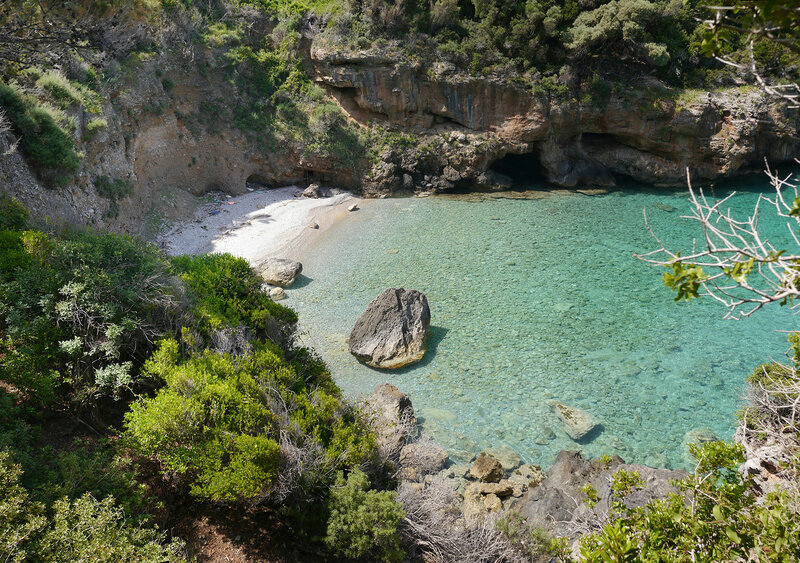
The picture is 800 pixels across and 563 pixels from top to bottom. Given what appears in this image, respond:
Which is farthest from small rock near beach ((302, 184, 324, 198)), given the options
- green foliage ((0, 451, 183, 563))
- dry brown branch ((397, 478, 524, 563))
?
green foliage ((0, 451, 183, 563))

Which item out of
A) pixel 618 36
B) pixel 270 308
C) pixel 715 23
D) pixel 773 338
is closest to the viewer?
pixel 715 23

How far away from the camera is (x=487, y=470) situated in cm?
1040

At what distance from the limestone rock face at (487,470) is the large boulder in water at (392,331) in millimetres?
4442

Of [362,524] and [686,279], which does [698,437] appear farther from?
[686,279]

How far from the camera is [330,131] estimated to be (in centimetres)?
2822

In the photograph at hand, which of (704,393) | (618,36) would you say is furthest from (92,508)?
(618,36)

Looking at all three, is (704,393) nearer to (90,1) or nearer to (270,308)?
(270,308)

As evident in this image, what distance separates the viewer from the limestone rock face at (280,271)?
1855 cm

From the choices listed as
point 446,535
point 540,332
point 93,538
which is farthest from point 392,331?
point 93,538

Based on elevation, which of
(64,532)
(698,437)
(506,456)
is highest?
(64,532)

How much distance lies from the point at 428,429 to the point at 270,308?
5.23 metres

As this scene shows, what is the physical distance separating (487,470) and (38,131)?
16.3m

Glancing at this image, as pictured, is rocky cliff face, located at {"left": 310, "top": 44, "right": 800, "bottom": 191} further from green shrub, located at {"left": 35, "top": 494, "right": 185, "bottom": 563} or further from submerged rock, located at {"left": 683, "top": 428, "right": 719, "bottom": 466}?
green shrub, located at {"left": 35, "top": 494, "right": 185, "bottom": 563}

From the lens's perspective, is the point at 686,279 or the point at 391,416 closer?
the point at 686,279
